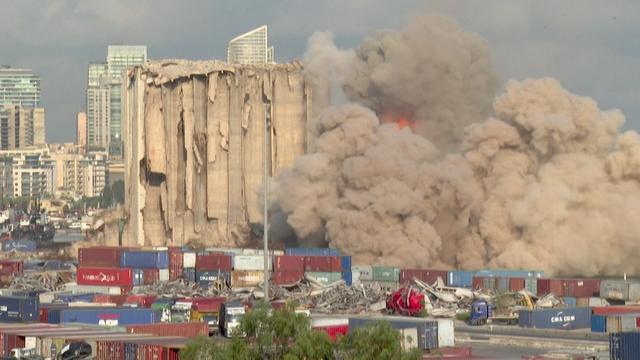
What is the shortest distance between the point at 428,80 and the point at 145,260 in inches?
1021

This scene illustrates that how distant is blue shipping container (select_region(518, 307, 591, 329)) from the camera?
70438 millimetres

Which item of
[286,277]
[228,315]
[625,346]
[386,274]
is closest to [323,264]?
[286,277]

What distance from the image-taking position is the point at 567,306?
7688 cm

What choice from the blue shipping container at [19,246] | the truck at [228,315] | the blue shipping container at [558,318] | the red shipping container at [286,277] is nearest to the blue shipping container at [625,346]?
the truck at [228,315]

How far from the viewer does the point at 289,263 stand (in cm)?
9362

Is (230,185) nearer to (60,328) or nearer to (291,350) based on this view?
(60,328)

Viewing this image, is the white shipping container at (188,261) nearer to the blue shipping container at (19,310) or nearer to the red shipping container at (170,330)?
the blue shipping container at (19,310)

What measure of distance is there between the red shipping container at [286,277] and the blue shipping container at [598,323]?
26.4 m

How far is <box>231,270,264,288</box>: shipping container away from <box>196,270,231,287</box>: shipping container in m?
0.34

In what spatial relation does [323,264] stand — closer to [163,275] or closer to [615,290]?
[163,275]

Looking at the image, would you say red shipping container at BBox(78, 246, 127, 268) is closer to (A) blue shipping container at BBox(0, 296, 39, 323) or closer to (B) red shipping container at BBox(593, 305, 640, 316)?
(A) blue shipping container at BBox(0, 296, 39, 323)

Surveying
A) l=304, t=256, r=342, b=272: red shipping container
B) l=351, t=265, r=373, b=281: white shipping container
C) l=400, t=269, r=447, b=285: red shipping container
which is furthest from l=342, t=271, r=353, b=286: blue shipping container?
l=400, t=269, r=447, b=285: red shipping container

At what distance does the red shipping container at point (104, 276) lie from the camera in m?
94.9

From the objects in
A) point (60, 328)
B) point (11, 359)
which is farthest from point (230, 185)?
point (11, 359)
